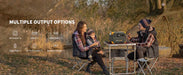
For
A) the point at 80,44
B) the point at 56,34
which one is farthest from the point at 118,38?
the point at 56,34

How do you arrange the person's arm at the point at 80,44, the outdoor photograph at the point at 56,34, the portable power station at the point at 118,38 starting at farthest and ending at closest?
the outdoor photograph at the point at 56,34, the person's arm at the point at 80,44, the portable power station at the point at 118,38

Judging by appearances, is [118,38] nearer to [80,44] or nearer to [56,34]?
[80,44]

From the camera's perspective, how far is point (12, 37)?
11.3 meters

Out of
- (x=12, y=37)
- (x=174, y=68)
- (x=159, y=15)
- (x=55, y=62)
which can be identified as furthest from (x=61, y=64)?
(x=159, y=15)

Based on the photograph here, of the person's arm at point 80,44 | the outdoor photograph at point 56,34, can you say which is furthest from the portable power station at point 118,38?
the outdoor photograph at point 56,34

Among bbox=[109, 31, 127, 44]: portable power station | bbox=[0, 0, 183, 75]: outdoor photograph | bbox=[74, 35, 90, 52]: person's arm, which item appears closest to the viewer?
bbox=[109, 31, 127, 44]: portable power station

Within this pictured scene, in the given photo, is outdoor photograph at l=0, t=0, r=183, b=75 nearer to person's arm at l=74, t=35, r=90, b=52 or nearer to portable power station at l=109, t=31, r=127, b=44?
person's arm at l=74, t=35, r=90, b=52

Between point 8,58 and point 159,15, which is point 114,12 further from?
point 8,58

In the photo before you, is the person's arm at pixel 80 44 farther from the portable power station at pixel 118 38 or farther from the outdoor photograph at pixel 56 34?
the outdoor photograph at pixel 56 34

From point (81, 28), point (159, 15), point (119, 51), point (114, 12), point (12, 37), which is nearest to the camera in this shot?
point (81, 28)

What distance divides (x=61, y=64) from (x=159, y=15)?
20.5ft

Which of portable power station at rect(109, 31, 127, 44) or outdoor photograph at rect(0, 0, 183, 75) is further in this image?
outdoor photograph at rect(0, 0, 183, 75)

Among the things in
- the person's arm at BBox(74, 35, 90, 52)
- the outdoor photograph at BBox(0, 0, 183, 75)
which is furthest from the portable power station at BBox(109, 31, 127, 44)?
the outdoor photograph at BBox(0, 0, 183, 75)

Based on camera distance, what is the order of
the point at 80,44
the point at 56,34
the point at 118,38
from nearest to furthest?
the point at 118,38, the point at 80,44, the point at 56,34
